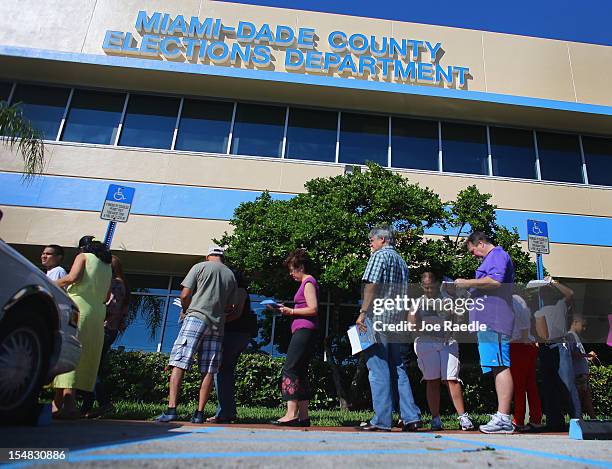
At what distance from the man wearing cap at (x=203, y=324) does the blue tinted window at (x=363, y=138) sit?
8161 mm

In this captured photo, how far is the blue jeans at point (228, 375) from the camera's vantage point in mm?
4438

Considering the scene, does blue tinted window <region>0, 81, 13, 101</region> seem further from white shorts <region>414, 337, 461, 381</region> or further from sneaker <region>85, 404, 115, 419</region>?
white shorts <region>414, 337, 461, 381</region>

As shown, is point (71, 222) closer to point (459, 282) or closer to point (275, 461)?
point (459, 282)

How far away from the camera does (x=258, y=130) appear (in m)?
12.1

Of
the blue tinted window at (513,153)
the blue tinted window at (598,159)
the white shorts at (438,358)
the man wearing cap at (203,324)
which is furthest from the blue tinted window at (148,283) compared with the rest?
the blue tinted window at (598,159)

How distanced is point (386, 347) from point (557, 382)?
2.37 metres

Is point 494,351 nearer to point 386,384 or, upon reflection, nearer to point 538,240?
point 386,384

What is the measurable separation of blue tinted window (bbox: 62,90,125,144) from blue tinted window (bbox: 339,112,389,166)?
243 inches

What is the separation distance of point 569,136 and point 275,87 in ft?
28.7

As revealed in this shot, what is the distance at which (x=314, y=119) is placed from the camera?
1243 cm

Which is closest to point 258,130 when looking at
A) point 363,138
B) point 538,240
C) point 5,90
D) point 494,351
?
point 363,138

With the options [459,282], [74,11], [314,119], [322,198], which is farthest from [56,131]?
[459,282]

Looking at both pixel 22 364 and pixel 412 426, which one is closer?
pixel 22 364

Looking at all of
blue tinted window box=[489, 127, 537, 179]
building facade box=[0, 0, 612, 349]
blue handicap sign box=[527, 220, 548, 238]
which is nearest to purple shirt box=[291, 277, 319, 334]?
blue handicap sign box=[527, 220, 548, 238]
